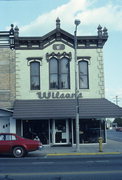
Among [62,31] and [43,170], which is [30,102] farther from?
[43,170]

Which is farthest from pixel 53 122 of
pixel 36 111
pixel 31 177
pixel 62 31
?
pixel 31 177

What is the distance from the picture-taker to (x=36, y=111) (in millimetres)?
24812

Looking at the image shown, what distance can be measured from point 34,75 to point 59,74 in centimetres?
199

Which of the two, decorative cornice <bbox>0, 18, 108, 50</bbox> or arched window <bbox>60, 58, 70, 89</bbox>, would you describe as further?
arched window <bbox>60, 58, 70, 89</bbox>

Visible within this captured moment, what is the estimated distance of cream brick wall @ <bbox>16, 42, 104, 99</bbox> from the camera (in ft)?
86.3

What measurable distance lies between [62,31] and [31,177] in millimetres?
17051

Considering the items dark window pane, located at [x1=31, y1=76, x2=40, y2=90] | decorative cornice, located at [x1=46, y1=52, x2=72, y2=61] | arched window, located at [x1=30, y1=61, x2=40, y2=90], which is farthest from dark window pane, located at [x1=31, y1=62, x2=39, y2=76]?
decorative cornice, located at [x1=46, y1=52, x2=72, y2=61]

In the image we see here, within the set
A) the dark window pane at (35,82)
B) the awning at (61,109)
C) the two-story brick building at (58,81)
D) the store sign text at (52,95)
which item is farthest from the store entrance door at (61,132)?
the dark window pane at (35,82)

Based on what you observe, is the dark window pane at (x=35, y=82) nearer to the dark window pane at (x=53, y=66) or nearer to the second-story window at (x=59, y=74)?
the second-story window at (x=59, y=74)

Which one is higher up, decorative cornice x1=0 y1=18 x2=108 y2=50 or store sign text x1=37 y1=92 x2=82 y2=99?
decorative cornice x1=0 y1=18 x2=108 y2=50

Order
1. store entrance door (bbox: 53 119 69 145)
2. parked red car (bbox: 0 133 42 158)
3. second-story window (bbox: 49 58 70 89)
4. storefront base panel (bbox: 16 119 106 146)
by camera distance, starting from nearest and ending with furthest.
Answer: parked red car (bbox: 0 133 42 158) → storefront base panel (bbox: 16 119 106 146) → store entrance door (bbox: 53 119 69 145) → second-story window (bbox: 49 58 70 89)

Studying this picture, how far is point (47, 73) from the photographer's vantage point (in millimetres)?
26562

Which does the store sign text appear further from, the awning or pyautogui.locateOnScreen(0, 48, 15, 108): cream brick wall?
pyautogui.locateOnScreen(0, 48, 15, 108): cream brick wall

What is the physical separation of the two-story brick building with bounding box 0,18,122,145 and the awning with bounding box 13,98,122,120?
76 mm
